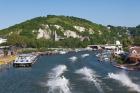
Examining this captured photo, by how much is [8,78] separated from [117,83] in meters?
25.6

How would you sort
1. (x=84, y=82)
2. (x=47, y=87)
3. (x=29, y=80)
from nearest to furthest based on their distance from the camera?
(x=47, y=87), (x=84, y=82), (x=29, y=80)

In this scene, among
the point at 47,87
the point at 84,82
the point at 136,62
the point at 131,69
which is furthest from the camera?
the point at 136,62

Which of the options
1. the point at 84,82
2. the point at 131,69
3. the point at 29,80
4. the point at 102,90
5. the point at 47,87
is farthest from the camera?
the point at 131,69

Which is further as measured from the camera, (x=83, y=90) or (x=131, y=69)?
(x=131, y=69)

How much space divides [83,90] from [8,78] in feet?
93.8

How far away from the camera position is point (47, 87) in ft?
262

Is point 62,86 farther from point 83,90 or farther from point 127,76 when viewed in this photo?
point 127,76

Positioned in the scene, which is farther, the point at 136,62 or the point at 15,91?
the point at 136,62

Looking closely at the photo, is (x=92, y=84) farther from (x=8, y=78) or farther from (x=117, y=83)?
(x=8, y=78)

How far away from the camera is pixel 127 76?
96625 millimetres

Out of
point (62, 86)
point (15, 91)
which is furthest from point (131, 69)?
point (15, 91)

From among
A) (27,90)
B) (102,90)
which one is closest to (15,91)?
(27,90)

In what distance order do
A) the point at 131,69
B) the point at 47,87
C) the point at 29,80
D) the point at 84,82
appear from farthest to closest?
the point at 131,69
the point at 29,80
the point at 84,82
the point at 47,87

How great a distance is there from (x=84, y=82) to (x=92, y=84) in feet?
14.3
